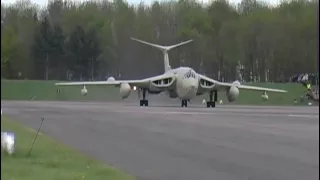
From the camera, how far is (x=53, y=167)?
39.9 feet

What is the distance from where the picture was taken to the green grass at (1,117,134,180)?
10.8 meters

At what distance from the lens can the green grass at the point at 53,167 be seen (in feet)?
35.4

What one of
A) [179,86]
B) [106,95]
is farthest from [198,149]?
[106,95]

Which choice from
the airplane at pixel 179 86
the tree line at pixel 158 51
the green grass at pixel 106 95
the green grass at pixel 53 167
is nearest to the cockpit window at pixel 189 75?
the airplane at pixel 179 86

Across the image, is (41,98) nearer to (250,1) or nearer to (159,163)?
(250,1)

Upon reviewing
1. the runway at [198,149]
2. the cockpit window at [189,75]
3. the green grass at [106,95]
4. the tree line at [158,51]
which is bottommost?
the runway at [198,149]

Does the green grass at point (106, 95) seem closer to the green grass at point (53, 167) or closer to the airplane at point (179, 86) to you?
the airplane at point (179, 86)

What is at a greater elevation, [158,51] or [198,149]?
[158,51]

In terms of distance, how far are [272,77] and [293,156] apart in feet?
170

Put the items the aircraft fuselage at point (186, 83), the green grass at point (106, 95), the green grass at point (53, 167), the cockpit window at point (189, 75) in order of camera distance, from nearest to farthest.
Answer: the green grass at point (53, 167)
the aircraft fuselage at point (186, 83)
the cockpit window at point (189, 75)
the green grass at point (106, 95)

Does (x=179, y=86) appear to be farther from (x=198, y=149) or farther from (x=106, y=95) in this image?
(x=198, y=149)

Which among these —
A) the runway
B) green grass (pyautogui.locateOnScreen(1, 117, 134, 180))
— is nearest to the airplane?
the runway

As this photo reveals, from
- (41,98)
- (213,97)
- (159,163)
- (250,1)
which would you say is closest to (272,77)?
(213,97)

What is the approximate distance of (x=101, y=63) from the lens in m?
81.9
